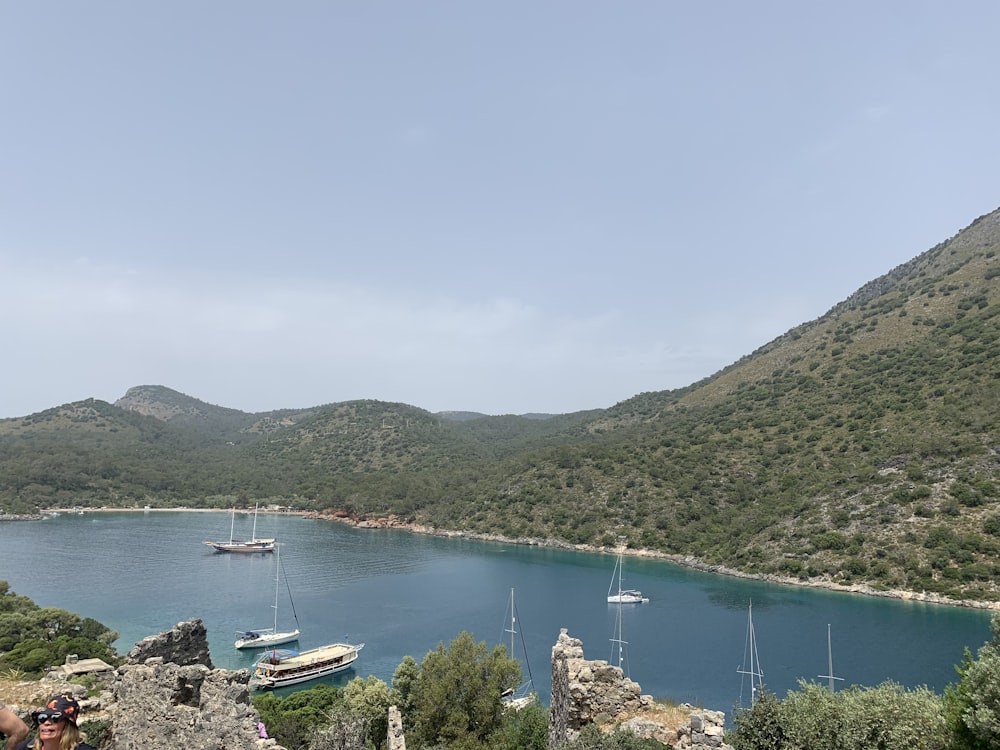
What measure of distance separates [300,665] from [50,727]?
131ft

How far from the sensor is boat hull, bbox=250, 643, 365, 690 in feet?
121

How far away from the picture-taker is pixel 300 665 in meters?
38.8

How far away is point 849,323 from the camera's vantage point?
105 m

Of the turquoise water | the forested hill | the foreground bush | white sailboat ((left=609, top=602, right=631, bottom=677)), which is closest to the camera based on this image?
the foreground bush

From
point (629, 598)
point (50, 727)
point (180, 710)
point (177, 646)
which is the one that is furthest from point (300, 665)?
point (50, 727)

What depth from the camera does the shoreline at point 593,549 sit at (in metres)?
49.9

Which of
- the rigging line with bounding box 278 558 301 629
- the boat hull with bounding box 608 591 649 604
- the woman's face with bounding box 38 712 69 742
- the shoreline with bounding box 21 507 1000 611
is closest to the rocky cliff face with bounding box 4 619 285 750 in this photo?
the woman's face with bounding box 38 712 69 742

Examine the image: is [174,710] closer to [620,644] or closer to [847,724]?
[847,724]

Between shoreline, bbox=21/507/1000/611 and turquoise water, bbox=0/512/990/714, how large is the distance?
1.17m

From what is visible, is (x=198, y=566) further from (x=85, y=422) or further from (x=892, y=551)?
(x=85, y=422)

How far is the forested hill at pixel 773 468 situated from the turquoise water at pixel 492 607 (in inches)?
257

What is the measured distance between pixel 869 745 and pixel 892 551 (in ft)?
178

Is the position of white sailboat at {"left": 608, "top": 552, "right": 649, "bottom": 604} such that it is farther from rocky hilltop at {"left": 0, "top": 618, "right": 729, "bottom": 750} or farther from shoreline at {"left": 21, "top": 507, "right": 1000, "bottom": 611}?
rocky hilltop at {"left": 0, "top": 618, "right": 729, "bottom": 750}

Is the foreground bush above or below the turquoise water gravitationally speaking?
above
